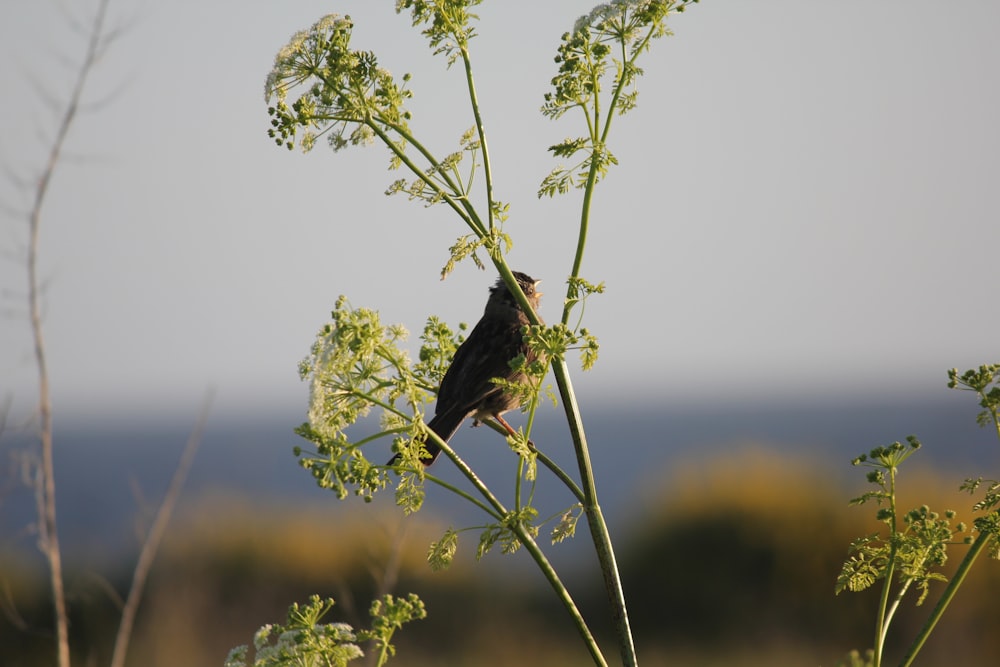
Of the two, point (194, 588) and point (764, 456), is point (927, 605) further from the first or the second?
point (194, 588)

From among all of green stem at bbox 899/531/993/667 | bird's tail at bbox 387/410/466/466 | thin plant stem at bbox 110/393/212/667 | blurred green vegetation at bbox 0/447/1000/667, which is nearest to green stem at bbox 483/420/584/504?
green stem at bbox 899/531/993/667

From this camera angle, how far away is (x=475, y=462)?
186 ft

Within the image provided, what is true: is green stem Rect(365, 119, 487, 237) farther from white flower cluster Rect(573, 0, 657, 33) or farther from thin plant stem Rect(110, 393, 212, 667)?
thin plant stem Rect(110, 393, 212, 667)

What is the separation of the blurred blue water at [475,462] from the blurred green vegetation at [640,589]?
0.61m

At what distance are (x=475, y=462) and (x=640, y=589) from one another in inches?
1655

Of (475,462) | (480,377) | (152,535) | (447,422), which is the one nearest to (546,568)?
(480,377)

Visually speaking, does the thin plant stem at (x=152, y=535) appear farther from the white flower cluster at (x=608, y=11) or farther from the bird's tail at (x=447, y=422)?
the white flower cluster at (x=608, y=11)

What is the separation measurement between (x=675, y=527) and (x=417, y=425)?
1350 cm

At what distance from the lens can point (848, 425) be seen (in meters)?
82.4

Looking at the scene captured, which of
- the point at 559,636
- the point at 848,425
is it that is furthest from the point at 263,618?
the point at 848,425

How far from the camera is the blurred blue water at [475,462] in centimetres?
953

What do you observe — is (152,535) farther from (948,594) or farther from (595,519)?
(948,594)

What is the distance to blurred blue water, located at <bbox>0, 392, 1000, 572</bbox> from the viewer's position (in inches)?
375

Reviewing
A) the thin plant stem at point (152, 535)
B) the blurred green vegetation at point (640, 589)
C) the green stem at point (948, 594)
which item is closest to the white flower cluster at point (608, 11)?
the green stem at point (948, 594)
